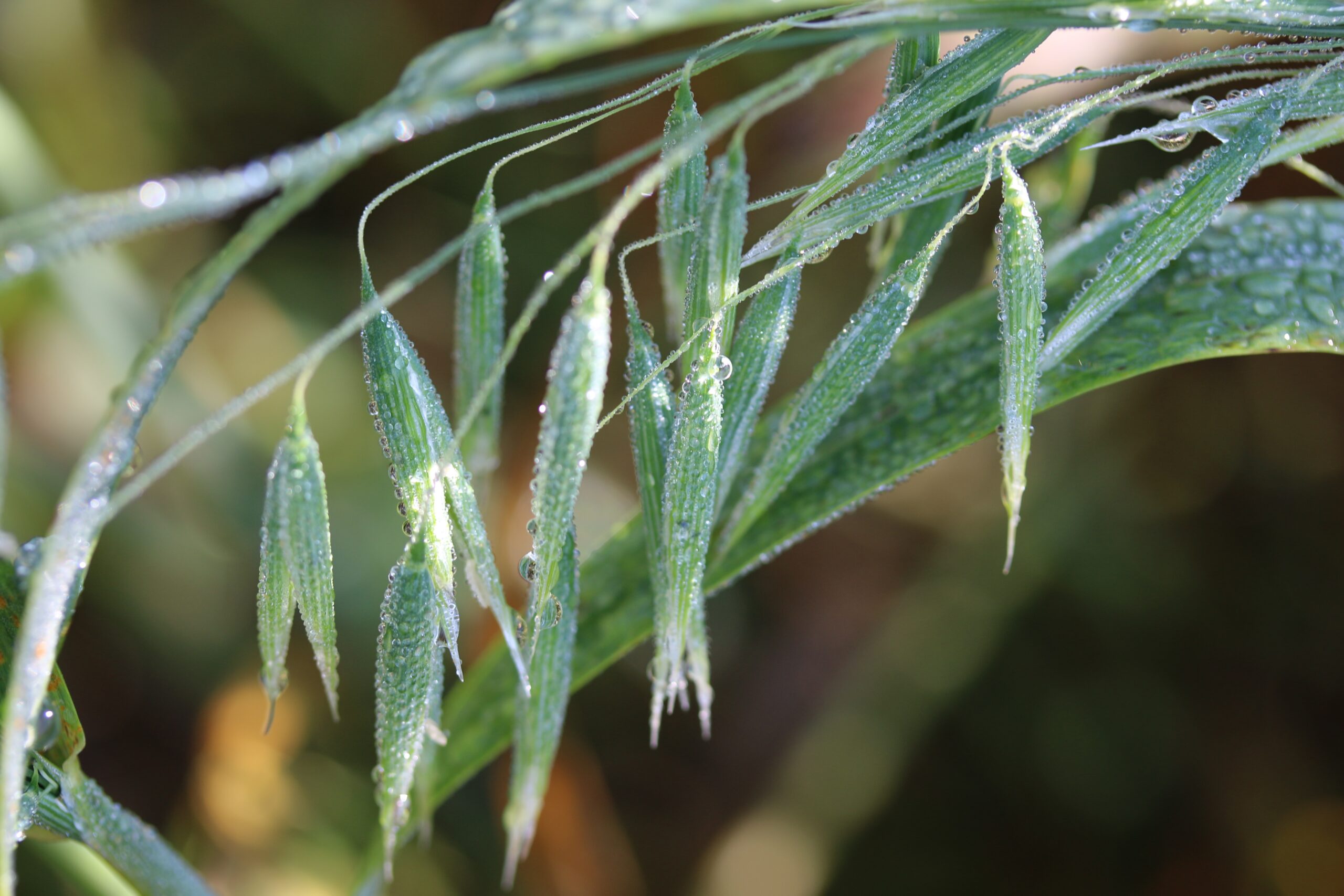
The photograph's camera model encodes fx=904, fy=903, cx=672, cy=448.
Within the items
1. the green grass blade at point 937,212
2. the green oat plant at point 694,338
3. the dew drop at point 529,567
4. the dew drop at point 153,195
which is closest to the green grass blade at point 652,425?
the green oat plant at point 694,338

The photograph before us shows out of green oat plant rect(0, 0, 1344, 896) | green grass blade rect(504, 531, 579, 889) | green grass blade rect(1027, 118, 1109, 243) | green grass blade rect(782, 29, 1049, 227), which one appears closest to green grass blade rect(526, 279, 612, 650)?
green oat plant rect(0, 0, 1344, 896)

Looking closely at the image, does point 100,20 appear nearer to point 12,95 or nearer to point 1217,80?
point 12,95

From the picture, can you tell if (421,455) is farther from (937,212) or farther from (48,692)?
(937,212)

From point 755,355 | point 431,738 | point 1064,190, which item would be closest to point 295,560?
point 431,738

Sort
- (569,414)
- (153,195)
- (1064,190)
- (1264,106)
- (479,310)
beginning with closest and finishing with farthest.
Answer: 1. (153,195)
2. (569,414)
3. (1264,106)
4. (479,310)
5. (1064,190)

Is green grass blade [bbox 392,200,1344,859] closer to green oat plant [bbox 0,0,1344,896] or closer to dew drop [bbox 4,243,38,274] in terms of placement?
green oat plant [bbox 0,0,1344,896]

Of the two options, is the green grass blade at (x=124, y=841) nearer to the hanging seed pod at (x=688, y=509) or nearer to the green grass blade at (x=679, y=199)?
the hanging seed pod at (x=688, y=509)
